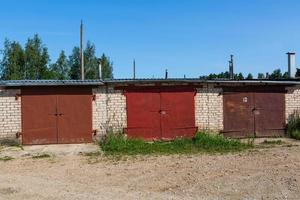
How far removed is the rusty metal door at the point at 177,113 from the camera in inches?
712

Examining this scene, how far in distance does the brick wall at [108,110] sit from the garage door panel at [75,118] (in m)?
0.25

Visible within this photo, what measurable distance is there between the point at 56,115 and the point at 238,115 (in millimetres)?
6717

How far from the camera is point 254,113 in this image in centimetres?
1898

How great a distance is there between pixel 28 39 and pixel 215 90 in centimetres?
3372

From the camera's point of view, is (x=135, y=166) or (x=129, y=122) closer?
(x=135, y=166)

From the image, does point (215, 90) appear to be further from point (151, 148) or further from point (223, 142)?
point (151, 148)

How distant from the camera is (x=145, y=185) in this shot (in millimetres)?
9828

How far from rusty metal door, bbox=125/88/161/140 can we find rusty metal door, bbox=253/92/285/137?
3.89 m

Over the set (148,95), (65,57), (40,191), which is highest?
(65,57)

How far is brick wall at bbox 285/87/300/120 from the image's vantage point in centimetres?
1942

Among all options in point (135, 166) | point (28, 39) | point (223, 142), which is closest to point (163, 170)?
point (135, 166)

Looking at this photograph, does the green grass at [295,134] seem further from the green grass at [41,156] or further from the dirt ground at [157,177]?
the green grass at [41,156]

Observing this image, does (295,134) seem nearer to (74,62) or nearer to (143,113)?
(143,113)

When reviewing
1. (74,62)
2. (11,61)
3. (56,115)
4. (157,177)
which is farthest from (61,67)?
(157,177)
